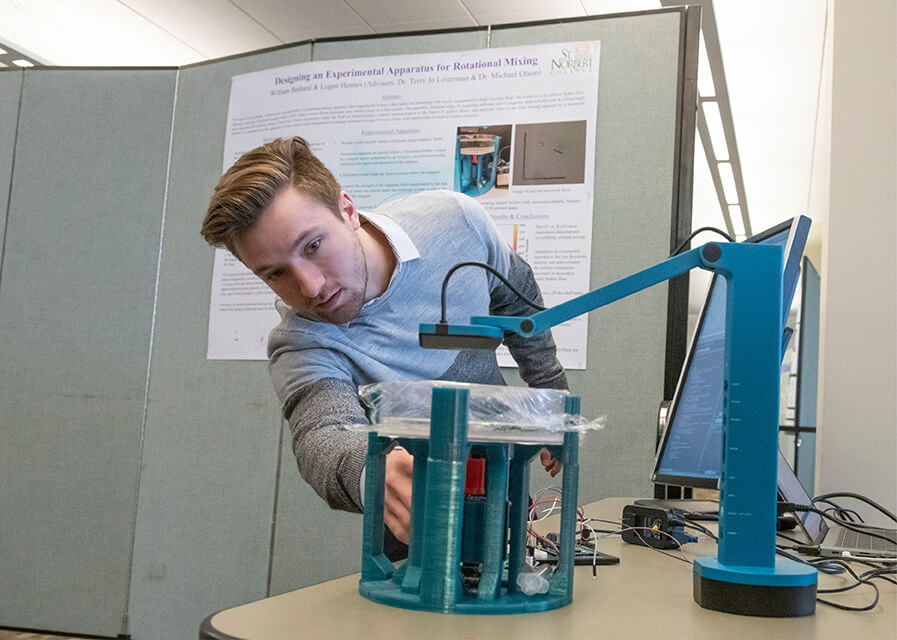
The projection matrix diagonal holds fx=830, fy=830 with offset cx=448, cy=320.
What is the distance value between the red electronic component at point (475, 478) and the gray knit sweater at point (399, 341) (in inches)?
11.6

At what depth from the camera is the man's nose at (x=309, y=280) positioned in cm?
129

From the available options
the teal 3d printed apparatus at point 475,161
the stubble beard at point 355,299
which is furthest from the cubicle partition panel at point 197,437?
the stubble beard at point 355,299

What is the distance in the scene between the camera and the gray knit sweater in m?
1.06

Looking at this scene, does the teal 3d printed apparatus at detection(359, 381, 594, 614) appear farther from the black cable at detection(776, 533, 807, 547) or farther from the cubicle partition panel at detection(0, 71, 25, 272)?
the cubicle partition panel at detection(0, 71, 25, 272)

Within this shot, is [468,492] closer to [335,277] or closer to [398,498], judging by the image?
[398,498]

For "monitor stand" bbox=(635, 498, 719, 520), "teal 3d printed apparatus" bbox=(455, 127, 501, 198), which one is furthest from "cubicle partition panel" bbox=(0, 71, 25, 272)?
"monitor stand" bbox=(635, 498, 719, 520)

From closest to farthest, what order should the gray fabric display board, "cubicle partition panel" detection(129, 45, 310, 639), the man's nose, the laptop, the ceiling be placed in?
the laptop → the man's nose → the gray fabric display board → "cubicle partition panel" detection(129, 45, 310, 639) → the ceiling

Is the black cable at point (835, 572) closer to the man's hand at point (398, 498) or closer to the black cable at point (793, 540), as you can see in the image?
the black cable at point (793, 540)

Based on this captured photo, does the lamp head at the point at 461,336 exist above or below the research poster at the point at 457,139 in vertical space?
below

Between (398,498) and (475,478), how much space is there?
10 cm

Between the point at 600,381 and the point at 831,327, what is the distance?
595 mm

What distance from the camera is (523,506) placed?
0.68 meters

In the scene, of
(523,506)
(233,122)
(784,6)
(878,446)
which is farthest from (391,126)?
(784,6)

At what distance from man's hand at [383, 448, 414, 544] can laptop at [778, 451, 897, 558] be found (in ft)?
1.81
